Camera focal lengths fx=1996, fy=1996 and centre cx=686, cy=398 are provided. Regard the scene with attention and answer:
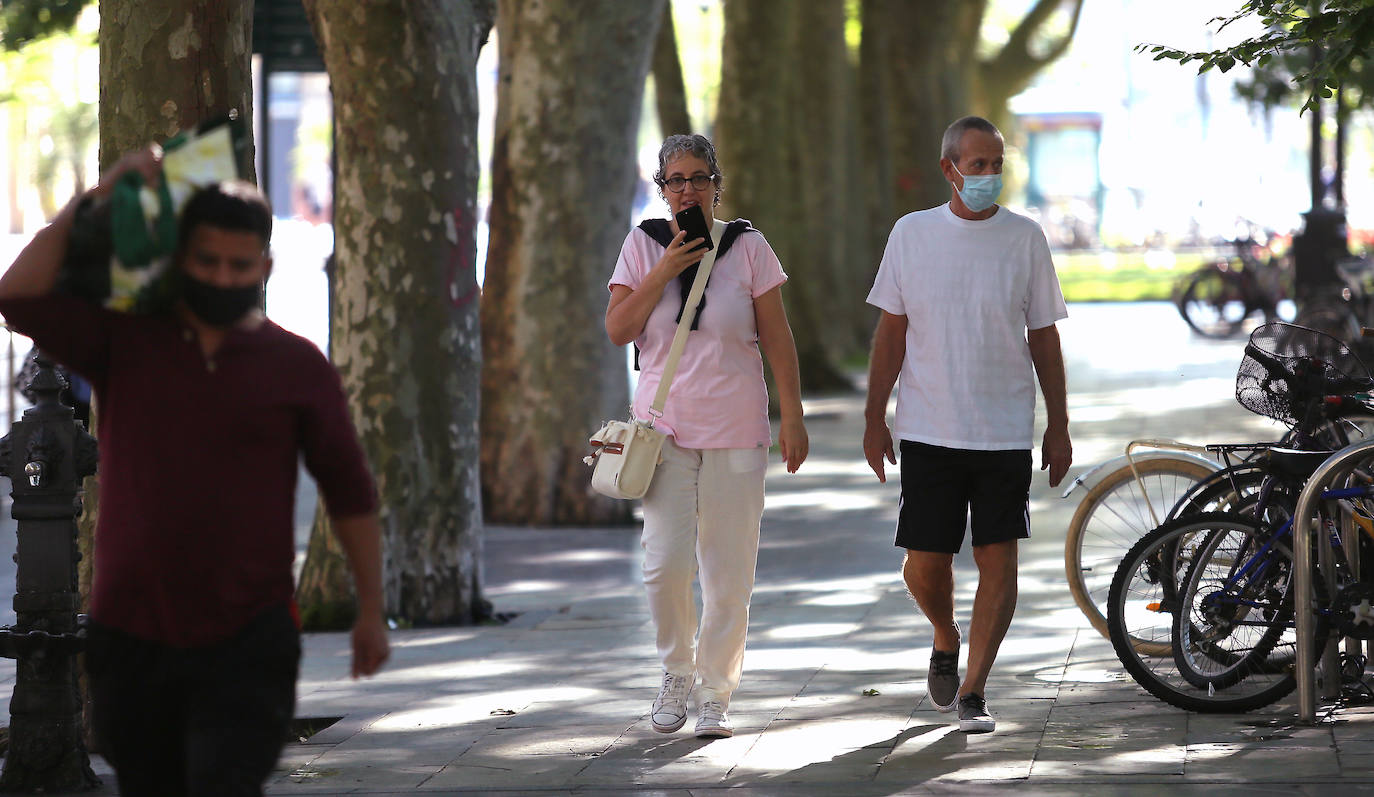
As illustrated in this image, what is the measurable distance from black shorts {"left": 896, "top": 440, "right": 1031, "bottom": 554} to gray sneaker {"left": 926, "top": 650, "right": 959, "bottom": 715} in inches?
13.9

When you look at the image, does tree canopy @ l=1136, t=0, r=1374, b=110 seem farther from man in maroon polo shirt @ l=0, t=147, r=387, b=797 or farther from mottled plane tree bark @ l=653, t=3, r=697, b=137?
mottled plane tree bark @ l=653, t=3, r=697, b=137

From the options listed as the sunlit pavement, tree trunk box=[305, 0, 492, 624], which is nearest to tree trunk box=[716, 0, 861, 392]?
the sunlit pavement

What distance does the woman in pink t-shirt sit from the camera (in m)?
6.01

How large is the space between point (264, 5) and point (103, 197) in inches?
441

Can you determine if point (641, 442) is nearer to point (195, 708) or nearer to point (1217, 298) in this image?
point (195, 708)

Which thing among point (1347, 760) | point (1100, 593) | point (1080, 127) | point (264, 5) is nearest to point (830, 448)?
point (264, 5)

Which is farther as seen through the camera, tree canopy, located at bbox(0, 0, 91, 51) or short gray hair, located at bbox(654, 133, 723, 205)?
tree canopy, located at bbox(0, 0, 91, 51)

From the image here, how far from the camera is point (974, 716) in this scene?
6082 millimetres

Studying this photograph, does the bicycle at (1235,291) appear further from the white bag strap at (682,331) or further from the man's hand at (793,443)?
the white bag strap at (682,331)

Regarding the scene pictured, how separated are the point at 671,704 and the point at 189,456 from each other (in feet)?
9.35

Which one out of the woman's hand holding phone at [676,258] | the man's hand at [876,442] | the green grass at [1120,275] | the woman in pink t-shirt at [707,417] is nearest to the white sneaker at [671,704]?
the woman in pink t-shirt at [707,417]

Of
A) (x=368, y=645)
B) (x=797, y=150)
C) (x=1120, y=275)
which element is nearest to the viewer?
(x=368, y=645)

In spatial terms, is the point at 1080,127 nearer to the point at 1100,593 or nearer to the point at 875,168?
the point at 875,168

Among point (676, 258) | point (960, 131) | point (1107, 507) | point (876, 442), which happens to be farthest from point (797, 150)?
point (676, 258)
